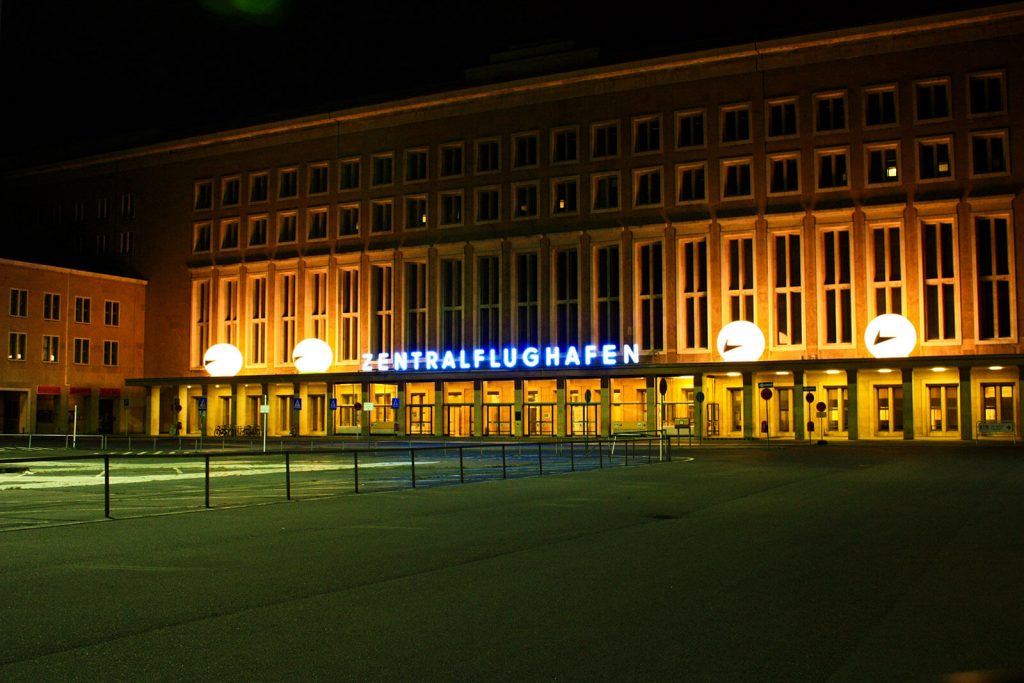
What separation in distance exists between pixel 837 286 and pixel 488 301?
74.1 feet

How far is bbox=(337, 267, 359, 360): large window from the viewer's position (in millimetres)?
72250

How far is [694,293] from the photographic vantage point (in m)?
63.1

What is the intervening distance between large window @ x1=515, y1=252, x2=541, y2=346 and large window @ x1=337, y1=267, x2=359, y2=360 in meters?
12.0

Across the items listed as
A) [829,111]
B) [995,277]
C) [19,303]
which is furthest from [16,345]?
[995,277]

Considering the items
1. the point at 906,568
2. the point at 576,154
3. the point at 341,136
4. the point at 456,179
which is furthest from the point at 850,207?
the point at 906,568

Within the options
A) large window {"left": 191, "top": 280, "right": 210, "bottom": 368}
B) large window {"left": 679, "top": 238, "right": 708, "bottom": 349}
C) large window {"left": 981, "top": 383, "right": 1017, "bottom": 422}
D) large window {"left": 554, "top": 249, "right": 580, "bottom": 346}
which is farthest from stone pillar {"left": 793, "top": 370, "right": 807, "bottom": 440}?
large window {"left": 191, "top": 280, "right": 210, "bottom": 368}

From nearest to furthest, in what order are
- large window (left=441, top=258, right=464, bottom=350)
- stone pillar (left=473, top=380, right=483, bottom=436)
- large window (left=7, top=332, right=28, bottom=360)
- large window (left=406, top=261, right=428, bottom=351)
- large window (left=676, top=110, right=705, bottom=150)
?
large window (left=676, top=110, right=705, bottom=150), stone pillar (left=473, top=380, right=483, bottom=436), large window (left=441, top=258, right=464, bottom=350), large window (left=406, top=261, right=428, bottom=351), large window (left=7, top=332, right=28, bottom=360)

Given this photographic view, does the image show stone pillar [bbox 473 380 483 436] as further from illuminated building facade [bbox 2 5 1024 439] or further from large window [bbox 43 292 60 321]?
large window [bbox 43 292 60 321]

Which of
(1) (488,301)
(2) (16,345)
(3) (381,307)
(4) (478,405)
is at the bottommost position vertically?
(4) (478,405)

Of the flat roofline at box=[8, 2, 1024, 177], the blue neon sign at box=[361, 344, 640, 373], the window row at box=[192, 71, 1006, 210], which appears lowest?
the blue neon sign at box=[361, 344, 640, 373]

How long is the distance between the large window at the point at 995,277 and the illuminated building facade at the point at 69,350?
197 feet

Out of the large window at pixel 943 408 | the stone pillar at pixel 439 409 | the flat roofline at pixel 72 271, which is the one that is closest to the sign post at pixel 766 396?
the large window at pixel 943 408

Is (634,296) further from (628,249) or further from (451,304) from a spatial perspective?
(451,304)

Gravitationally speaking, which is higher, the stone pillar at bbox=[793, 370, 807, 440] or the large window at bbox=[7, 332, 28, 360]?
the large window at bbox=[7, 332, 28, 360]
